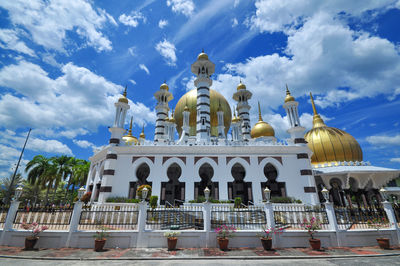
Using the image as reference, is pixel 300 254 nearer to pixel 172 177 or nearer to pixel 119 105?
Result: pixel 172 177

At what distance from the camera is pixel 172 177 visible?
23375mm

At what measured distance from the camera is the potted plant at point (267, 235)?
9.37 metres

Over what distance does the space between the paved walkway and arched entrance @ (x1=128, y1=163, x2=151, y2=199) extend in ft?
35.2

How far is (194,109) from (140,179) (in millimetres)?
14269

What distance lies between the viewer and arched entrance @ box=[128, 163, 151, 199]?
19922mm

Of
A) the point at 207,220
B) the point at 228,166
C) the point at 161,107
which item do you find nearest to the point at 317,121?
the point at 228,166

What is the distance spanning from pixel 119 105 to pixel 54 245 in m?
16.5

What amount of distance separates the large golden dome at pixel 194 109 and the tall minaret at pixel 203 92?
14.1 ft

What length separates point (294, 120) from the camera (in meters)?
22.8

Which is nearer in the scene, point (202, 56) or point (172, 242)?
point (172, 242)

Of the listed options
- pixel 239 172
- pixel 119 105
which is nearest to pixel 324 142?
pixel 239 172

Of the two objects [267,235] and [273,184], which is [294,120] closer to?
[273,184]

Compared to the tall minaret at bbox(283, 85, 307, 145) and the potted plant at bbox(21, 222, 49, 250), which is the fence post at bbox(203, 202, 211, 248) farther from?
the tall minaret at bbox(283, 85, 307, 145)

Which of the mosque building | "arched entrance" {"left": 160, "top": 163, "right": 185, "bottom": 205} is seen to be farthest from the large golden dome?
"arched entrance" {"left": 160, "top": 163, "right": 185, "bottom": 205}
